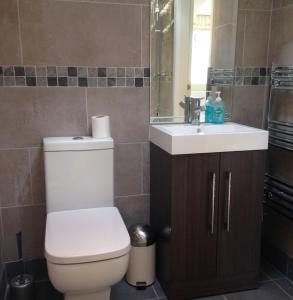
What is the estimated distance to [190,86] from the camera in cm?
215

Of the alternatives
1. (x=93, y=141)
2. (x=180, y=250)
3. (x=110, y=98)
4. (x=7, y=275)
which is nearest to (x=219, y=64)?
(x=110, y=98)

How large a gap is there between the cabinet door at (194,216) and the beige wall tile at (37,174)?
30.9 inches

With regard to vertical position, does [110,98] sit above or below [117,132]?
above

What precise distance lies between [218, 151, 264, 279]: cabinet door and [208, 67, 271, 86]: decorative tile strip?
1.98 ft

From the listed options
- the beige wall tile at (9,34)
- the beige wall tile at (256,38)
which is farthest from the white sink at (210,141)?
the beige wall tile at (9,34)

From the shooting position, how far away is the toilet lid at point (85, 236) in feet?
4.66

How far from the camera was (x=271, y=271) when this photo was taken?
7.13 feet

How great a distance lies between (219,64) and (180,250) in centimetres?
119

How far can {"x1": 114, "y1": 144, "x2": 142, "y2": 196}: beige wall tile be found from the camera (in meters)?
2.08

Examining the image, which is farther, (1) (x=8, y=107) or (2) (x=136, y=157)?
(2) (x=136, y=157)

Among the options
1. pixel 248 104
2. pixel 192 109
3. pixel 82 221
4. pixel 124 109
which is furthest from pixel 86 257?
pixel 248 104

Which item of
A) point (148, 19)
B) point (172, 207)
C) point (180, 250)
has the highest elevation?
point (148, 19)

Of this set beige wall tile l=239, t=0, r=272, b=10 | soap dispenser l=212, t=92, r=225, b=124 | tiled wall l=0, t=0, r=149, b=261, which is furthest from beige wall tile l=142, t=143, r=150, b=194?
beige wall tile l=239, t=0, r=272, b=10

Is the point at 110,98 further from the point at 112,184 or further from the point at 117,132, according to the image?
the point at 112,184
